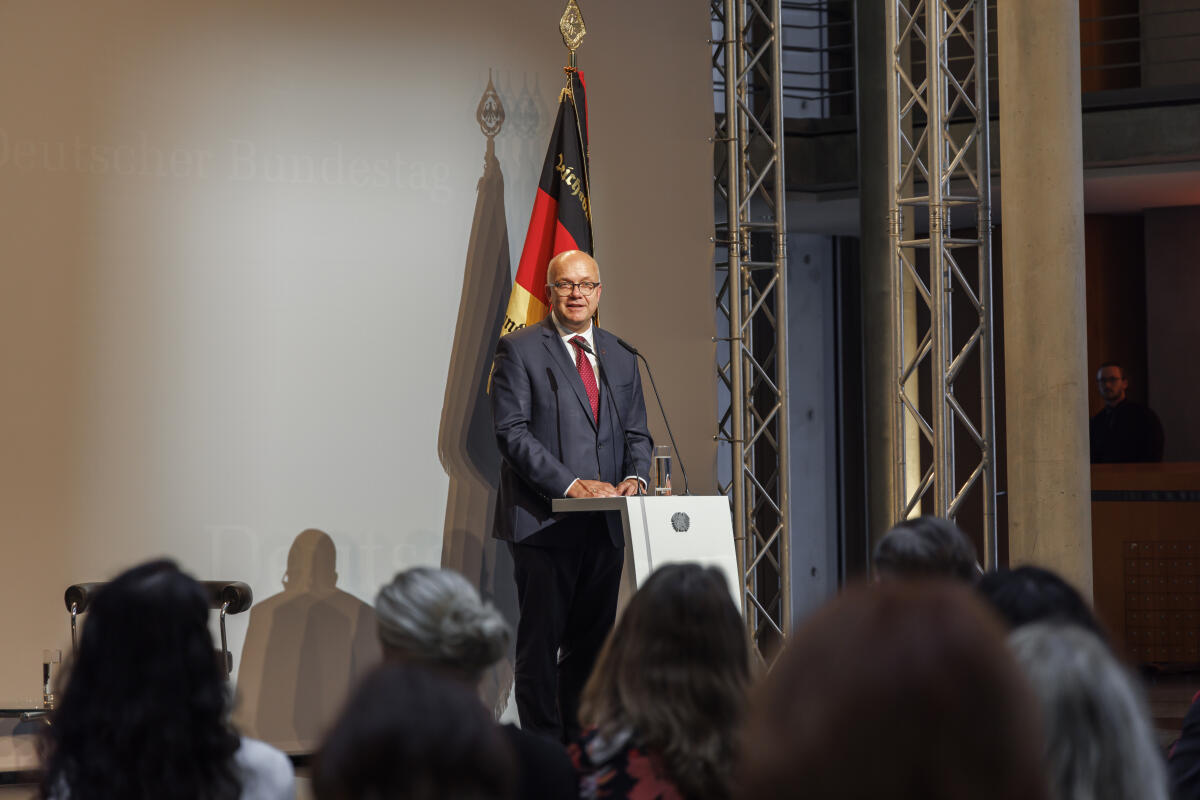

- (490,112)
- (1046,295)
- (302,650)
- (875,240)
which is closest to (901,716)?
(302,650)

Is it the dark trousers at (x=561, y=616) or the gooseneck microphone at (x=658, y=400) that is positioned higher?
the gooseneck microphone at (x=658, y=400)

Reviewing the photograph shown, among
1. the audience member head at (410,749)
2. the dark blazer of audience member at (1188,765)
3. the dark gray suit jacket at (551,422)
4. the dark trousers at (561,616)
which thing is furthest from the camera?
the dark gray suit jacket at (551,422)

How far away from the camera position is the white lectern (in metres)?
3.92

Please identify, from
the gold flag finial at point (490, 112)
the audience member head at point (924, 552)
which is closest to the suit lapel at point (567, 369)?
the gold flag finial at point (490, 112)

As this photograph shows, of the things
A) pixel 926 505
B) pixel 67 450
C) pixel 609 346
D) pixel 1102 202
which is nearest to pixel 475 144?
pixel 609 346

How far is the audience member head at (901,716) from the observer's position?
750mm

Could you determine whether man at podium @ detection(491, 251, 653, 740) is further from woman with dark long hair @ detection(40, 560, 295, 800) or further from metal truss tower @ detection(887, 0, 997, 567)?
woman with dark long hair @ detection(40, 560, 295, 800)

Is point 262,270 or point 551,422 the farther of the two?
point 262,270

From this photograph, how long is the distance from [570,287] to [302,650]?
66.5 inches

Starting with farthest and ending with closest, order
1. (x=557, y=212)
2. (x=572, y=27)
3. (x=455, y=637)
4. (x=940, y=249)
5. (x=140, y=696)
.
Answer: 1. (x=572, y=27)
2. (x=557, y=212)
3. (x=940, y=249)
4. (x=455, y=637)
5. (x=140, y=696)

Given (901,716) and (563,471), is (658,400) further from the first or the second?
(901,716)

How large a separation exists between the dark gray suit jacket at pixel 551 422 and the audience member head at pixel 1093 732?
132 inches

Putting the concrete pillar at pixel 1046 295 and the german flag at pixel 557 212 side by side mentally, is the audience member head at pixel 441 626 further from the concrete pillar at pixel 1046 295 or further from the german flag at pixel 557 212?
the concrete pillar at pixel 1046 295

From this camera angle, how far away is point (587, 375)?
15.6ft
